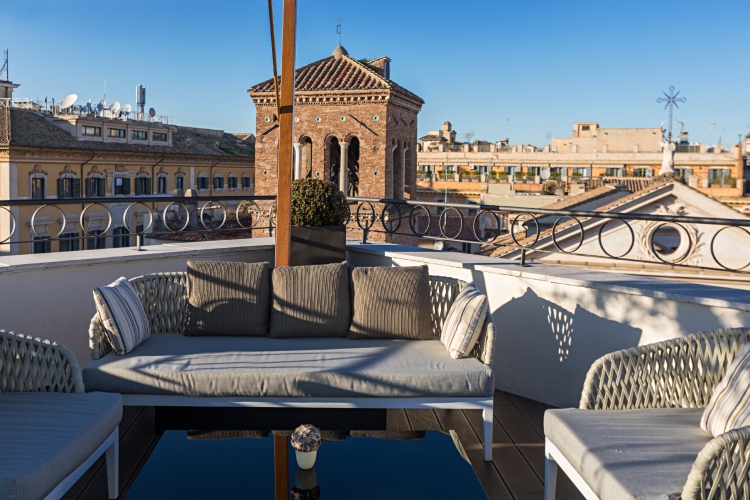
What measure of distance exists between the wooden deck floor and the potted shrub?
143 centimetres

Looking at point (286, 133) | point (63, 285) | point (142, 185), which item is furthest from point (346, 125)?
point (63, 285)

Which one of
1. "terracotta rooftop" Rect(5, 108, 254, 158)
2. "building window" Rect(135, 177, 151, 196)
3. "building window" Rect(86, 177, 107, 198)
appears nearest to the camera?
"terracotta rooftop" Rect(5, 108, 254, 158)

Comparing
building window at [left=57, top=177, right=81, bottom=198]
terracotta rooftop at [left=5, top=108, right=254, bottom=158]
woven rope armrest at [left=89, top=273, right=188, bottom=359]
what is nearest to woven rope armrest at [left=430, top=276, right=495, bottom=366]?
woven rope armrest at [left=89, top=273, right=188, bottom=359]

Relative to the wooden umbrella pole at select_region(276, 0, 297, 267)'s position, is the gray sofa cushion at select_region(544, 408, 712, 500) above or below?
below

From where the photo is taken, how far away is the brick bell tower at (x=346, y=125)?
83.5ft

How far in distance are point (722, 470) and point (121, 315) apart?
2702 millimetres

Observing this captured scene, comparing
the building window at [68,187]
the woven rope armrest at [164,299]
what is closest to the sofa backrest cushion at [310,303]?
the woven rope armrest at [164,299]

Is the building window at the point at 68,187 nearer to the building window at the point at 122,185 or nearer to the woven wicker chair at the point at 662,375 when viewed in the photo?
the building window at the point at 122,185

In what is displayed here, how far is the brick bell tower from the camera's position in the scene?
2544 centimetres

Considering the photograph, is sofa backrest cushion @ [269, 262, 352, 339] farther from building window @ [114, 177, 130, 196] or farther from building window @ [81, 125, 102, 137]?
building window @ [114, 177, 130, 196]

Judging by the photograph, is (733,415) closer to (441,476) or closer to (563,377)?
(441,476)

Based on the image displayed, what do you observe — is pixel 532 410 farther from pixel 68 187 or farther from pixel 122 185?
pixel 122 185

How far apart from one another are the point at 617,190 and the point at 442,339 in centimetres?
2140

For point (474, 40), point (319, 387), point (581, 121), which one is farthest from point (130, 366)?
point (581, 121)
